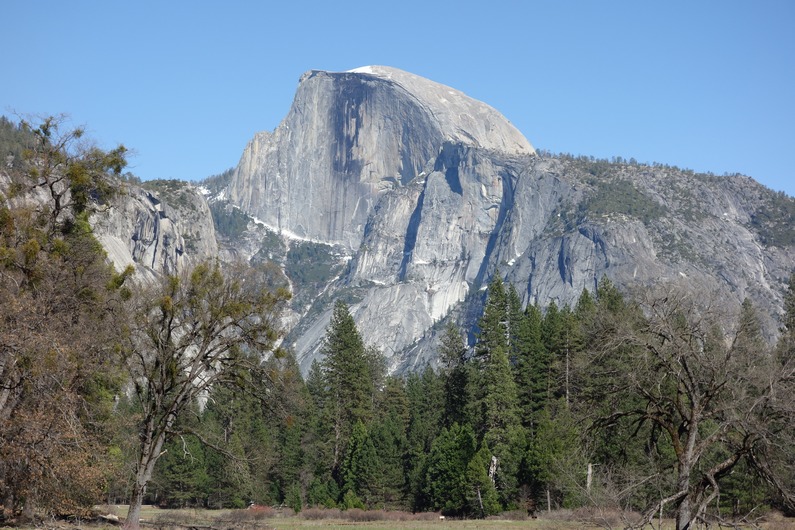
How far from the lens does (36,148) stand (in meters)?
24.5

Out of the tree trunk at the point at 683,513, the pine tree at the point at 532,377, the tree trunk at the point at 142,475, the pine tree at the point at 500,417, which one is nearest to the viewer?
the tree trunk at the point at 683,513

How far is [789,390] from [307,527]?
27524 mm

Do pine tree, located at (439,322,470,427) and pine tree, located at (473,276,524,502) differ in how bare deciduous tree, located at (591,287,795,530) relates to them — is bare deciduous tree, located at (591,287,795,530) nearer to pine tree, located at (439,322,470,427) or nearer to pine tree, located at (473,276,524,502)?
pine tree, located at (473,276,524,502)

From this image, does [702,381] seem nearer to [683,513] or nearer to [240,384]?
[683,513]

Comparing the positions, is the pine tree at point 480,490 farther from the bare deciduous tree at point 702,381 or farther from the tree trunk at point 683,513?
the tree trunk at point 683,513

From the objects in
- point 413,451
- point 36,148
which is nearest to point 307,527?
point 36,148

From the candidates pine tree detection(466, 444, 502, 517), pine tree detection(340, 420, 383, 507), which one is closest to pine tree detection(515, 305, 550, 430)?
pine tree detection(466, 444, 502, 517)

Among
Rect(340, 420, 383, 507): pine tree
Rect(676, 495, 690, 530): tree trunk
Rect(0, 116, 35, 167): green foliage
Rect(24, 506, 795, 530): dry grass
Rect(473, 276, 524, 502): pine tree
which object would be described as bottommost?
Rect(24, 506, 795, 530): dry grass

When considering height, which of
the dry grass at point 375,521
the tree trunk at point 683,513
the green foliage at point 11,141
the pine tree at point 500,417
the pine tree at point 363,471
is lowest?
the dry grass at point 375,521

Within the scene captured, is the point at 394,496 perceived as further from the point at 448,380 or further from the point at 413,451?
the point at 448,380

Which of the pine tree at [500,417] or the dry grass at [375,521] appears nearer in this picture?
the dry grass at [375,521]

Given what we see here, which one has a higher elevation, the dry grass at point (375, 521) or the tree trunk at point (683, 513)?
the tree trunk at point (683, 513)

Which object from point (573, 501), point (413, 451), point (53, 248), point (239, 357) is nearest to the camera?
point (53, 248)

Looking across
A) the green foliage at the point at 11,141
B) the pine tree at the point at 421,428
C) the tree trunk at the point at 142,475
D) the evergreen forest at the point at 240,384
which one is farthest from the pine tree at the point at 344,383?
the green foliage at the point at 11,141
